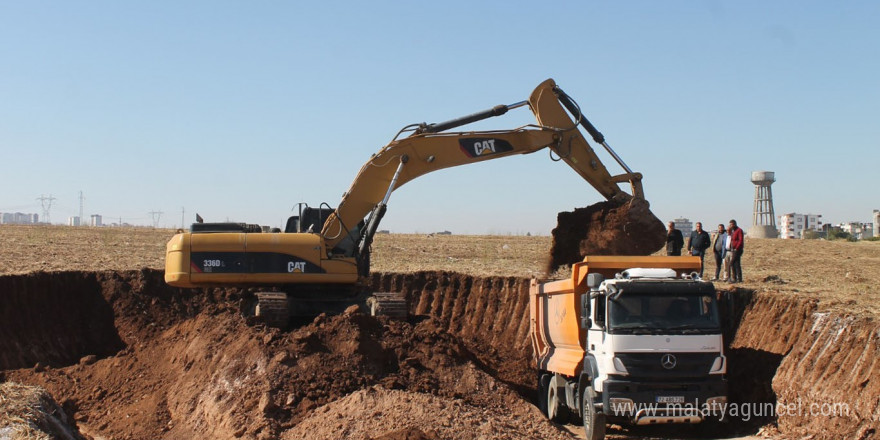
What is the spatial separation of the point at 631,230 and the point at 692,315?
15.1ft

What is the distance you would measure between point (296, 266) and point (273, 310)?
0.98 m

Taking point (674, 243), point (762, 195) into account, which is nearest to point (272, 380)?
point (674, 243)

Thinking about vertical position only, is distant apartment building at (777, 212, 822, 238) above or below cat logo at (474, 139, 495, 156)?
above

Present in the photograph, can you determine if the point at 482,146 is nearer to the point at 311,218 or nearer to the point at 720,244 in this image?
the point at 311,218

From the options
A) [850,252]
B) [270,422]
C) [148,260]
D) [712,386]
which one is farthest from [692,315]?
[850,252]

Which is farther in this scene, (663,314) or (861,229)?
(861,229)

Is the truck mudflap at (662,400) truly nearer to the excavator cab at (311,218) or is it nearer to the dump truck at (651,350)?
the dump truck at (651,350)

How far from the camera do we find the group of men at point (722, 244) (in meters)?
20.5

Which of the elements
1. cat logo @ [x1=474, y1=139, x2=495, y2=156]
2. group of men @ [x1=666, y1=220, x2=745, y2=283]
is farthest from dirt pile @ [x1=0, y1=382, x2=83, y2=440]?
group of men @ [x1=666, y1=220, x2=745, y2=283]

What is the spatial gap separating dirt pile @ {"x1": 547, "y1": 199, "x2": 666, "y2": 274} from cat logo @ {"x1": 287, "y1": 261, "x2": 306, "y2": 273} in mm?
5026

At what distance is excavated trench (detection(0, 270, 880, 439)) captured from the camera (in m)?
12.4

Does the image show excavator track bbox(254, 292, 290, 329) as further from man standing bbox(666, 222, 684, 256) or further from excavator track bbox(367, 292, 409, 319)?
man standing bbox(666, 222, 684, 256)

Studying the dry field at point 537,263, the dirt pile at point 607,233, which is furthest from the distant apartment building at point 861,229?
the dirt pile at point 607,233

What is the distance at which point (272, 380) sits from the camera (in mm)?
14047
